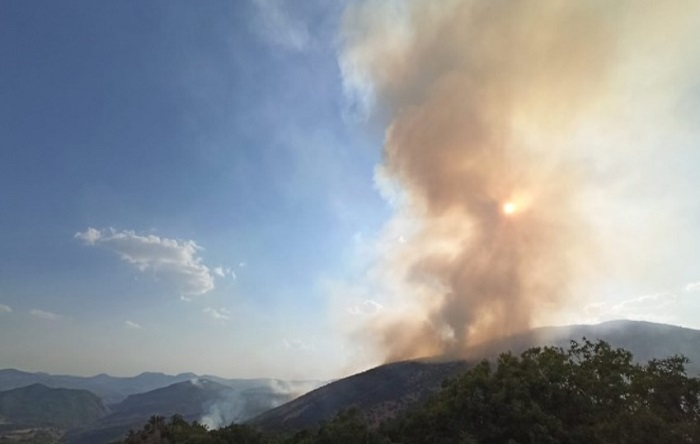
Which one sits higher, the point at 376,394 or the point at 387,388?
the point at 387,388

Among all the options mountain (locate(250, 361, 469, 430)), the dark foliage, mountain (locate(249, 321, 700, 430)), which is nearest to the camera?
the dark foliage

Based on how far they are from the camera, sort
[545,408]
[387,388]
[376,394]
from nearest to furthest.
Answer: [545,408] → [376,394] → [387,388]

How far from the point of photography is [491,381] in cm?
4009

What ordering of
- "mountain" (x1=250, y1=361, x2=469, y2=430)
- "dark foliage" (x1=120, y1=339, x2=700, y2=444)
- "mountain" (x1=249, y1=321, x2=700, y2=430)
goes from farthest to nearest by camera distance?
"mountain" (x1=249, y1=321, x2=700, y2=430) < "mountain" (x1=250, y1=361, x2=469, y2=430) < "dark foliage" (x1=120, y1=339, x2=700, y2=444)

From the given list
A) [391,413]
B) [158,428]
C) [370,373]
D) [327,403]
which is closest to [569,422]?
[158,428]

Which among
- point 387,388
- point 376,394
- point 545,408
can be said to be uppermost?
point 387,388

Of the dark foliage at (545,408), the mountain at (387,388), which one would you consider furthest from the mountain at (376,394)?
the dark foliage at (545,408)

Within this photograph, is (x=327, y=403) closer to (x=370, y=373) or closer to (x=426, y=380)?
(x=370, y=373)

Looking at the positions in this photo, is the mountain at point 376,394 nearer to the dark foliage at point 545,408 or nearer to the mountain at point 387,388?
the mountain at point 387,388

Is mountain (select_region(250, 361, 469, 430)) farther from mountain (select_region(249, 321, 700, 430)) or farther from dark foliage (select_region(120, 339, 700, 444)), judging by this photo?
dark foliage (select_region(120, 339, 700, 444))

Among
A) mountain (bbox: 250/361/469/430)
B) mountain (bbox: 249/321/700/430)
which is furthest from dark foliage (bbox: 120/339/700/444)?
mountain (bbox: 249/321/700/430)

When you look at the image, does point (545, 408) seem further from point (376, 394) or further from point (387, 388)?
point (387, 388)

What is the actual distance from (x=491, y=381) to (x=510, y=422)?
3.99 metres

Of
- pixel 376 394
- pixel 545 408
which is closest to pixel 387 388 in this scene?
pixel 376 394
